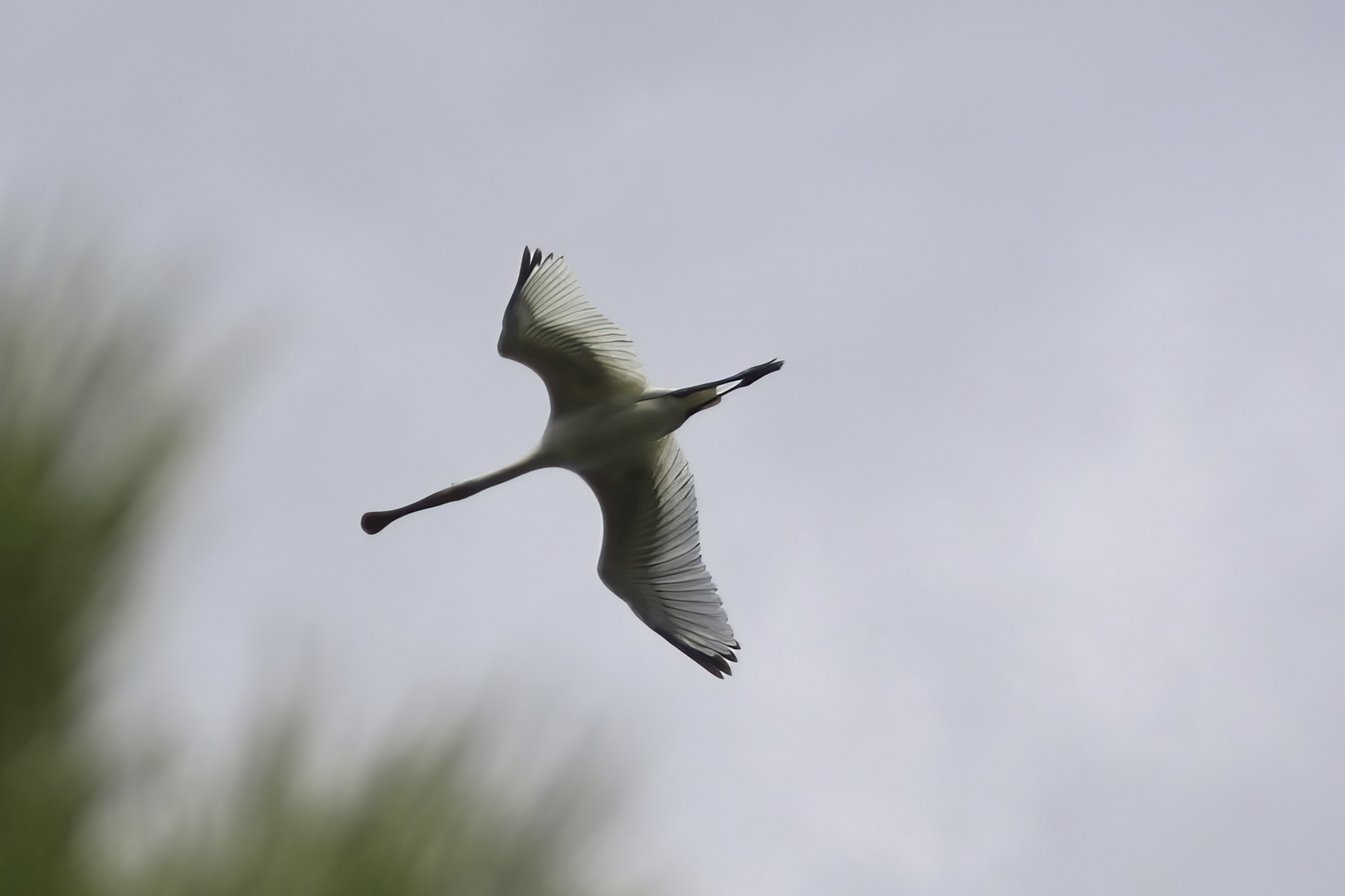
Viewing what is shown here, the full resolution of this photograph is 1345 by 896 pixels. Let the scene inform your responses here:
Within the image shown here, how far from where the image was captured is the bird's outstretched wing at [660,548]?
675 cm

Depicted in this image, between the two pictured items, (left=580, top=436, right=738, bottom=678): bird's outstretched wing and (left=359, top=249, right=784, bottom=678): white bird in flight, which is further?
(left=580, top=436, right=738, bottom=678): bird's outstretched wing

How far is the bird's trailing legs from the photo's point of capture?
6.64 meters

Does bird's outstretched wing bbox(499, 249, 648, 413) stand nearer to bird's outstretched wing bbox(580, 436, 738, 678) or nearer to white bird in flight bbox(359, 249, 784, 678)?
→ white bird in flight bbox(359, 249, 784, 678)

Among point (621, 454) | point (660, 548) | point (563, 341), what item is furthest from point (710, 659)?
point (563, 341)

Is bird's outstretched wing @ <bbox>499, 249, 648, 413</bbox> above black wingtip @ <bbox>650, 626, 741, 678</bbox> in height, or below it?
above

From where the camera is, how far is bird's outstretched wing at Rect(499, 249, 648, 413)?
251 inches

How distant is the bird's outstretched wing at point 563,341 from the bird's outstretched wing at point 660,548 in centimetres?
43

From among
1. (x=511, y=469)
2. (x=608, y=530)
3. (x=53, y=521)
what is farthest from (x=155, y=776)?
(x=608, y=530)

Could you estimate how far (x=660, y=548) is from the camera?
6.94m

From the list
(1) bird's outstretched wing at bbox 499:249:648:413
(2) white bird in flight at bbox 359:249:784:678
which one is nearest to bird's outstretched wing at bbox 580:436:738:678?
(2) white bird in flight at bbox 359:249:784:678

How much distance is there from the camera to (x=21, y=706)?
3.60ft

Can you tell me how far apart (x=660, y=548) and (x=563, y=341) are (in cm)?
131

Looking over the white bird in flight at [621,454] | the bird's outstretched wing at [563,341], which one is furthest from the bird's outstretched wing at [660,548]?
the bird's outstretched wing at [563,341]

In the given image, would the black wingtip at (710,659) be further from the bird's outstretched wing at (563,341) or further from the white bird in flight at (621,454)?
the bird's outstretched wing at (563,341)
